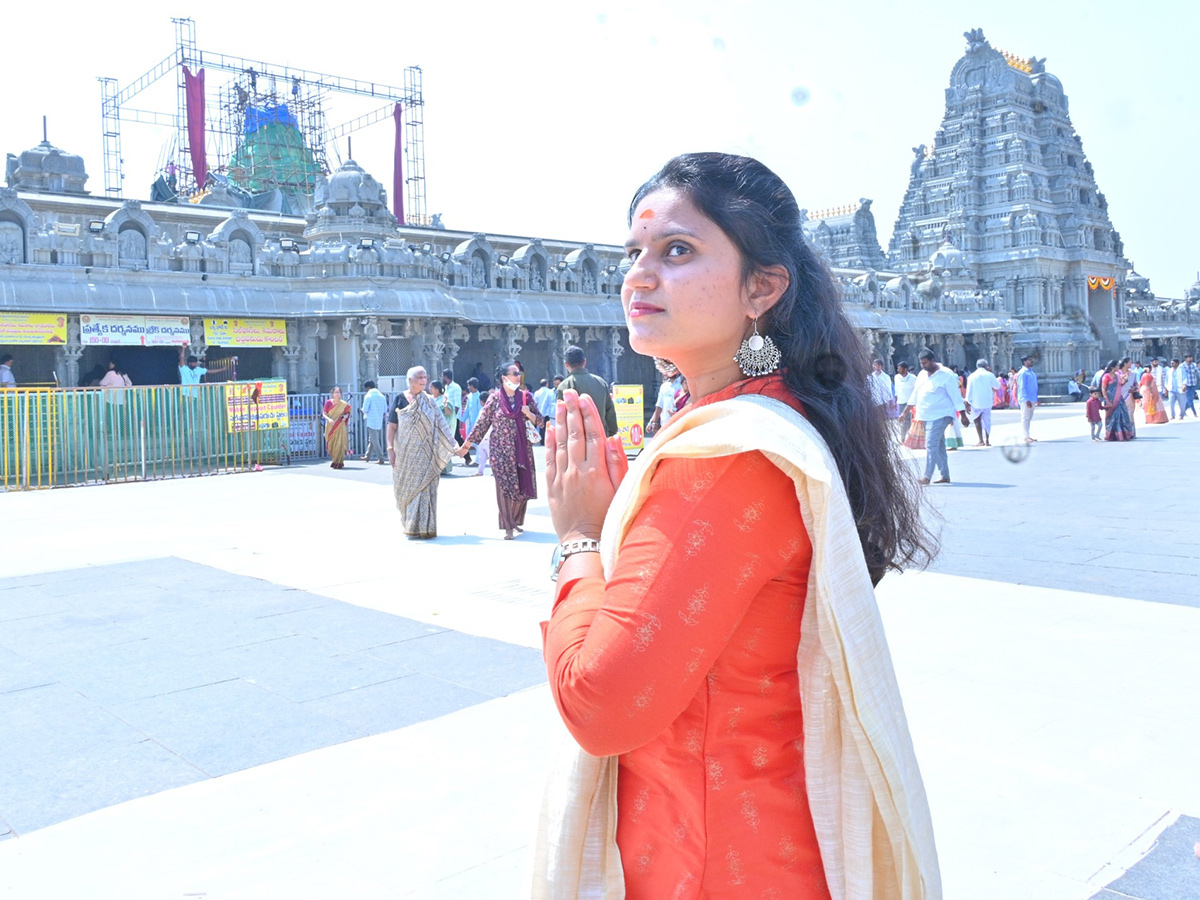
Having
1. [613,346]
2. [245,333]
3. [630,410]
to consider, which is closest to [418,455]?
[630,410]

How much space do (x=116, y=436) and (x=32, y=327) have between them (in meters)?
3.31

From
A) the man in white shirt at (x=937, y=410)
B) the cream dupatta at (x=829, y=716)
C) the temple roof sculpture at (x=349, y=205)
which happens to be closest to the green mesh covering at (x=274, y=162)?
the temple roof sculpture at (x=349, y=205)

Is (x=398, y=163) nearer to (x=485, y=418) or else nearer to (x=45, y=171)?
(x=45, y=171)

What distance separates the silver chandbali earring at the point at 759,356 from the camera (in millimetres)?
1575

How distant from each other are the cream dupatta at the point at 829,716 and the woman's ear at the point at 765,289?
0.66 ft

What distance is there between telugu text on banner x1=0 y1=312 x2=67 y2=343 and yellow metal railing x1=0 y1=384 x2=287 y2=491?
257 centimetres

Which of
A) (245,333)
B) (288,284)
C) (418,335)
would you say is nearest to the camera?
(245,333)

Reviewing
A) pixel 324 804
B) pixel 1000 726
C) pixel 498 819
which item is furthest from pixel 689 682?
pixel 1000 726

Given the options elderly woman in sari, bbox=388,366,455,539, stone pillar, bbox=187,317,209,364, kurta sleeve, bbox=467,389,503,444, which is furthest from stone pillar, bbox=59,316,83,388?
kurta sleeve, bbox=467,389,503,444

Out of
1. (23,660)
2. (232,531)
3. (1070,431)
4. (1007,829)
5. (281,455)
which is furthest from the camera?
(1070,431)

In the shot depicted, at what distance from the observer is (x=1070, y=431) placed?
22.3 metres

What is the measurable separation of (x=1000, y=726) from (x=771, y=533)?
3129 millimetres

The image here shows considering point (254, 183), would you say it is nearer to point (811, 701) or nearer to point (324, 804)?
point (324, 804)

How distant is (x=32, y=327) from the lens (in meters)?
17.0
